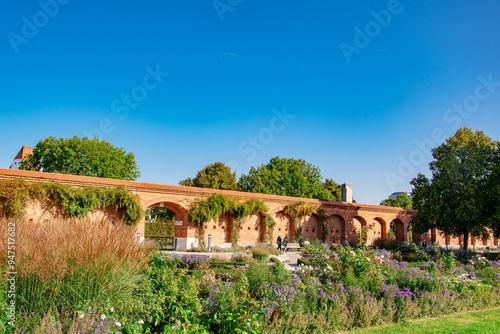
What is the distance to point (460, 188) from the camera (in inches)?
745

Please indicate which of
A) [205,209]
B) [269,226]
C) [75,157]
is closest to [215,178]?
[75,157]

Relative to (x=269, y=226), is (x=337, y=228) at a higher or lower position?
lower

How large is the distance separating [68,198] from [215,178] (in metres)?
22.7

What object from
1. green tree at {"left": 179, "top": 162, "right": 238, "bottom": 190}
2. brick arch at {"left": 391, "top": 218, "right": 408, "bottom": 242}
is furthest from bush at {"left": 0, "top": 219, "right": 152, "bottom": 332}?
green tree at {"left": 179, "top": 162, "right": 238, "bottom": 190}

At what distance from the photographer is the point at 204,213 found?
18656 mm

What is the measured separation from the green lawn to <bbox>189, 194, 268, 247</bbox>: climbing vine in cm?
1383

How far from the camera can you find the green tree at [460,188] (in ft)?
59.4

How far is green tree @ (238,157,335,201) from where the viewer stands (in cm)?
3578

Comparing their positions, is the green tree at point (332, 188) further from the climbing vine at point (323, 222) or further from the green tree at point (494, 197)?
the green tree at point (494, 197)

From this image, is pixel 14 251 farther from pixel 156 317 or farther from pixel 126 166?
pixel 126 166

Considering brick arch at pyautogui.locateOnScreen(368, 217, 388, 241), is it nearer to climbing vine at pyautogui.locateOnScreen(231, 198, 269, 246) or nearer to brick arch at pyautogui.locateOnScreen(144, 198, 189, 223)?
climbing vine at pyautogui.locateOnScreen(231, 198, 269, 246)

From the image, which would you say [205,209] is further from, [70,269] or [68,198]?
[70,269]

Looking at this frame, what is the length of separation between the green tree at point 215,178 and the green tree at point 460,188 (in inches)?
835

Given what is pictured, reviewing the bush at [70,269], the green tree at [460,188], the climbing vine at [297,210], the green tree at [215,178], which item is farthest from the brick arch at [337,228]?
the bush at [70,269]
